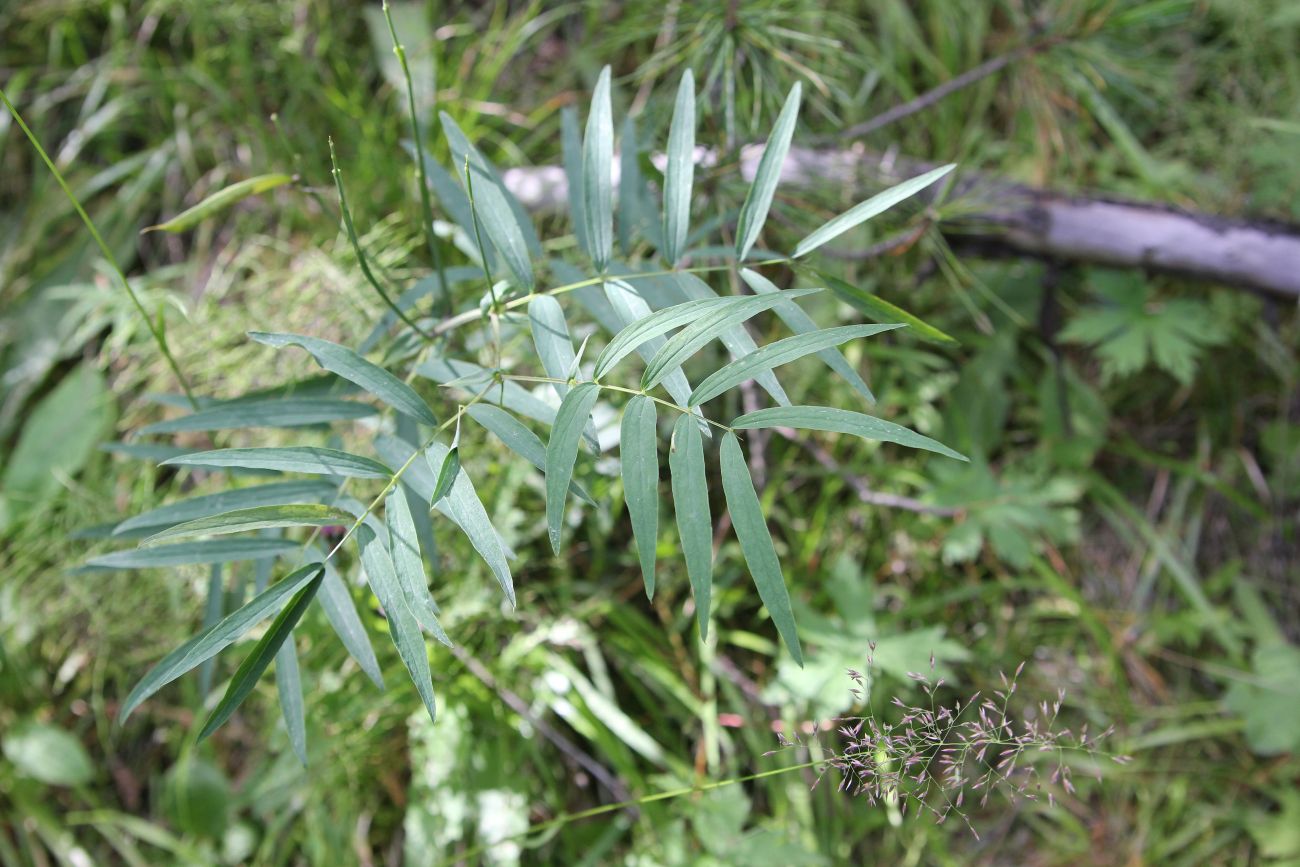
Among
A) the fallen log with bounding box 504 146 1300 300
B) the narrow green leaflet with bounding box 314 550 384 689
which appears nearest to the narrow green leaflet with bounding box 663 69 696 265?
the narrow green leaflet with bounding box 314 550 384 689

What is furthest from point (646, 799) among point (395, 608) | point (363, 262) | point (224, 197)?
point (224, 197)

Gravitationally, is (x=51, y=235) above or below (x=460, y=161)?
below

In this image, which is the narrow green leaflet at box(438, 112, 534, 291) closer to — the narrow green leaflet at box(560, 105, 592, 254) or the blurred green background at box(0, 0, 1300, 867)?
the narrow green leaflet at box(560, 105, 592, 254)

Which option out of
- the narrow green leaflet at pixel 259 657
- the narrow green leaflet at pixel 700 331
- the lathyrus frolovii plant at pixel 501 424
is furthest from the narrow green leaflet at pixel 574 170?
the narrow green leaflet at pixel 259 657

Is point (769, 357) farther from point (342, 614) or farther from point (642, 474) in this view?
point (342, 614)

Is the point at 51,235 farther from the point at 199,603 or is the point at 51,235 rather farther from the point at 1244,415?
the point at 1244,415

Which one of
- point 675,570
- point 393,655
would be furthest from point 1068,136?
point 393,655
